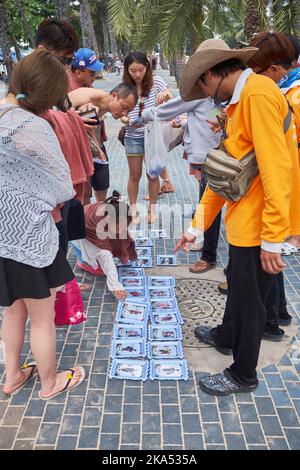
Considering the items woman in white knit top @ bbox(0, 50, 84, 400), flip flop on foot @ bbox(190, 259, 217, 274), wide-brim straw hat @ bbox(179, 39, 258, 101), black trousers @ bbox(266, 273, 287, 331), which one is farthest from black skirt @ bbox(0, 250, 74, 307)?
flip flop on foot @ bbox(190, 259, 217, 274)

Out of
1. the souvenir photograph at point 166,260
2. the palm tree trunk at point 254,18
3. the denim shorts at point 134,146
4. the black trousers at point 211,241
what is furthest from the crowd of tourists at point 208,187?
the palm tree trunk at point 254,18

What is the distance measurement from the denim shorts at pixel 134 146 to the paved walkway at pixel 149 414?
104 inches

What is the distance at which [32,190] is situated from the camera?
1952 mm

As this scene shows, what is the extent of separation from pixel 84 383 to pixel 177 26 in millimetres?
9044

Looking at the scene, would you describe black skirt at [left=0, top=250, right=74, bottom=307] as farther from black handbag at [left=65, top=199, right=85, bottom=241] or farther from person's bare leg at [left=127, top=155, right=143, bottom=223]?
person's bare leg at [left=127, top=155, right=143, bottom=223]

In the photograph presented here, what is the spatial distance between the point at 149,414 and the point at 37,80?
1843mm

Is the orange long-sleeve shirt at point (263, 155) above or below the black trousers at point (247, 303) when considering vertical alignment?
above

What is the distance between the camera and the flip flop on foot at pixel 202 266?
3.92 m

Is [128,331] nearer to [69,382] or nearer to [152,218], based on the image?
[69,382]

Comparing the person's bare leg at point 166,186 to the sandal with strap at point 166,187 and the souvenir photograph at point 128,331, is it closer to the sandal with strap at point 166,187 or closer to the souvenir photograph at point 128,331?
the sandal with strap at point 166,187

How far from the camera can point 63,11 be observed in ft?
43.9

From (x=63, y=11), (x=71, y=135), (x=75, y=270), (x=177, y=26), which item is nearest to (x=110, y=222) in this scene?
(x=75, y=270)

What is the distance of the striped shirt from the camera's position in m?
4.66

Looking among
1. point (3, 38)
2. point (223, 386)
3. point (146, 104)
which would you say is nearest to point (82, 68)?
point (146, 104)
